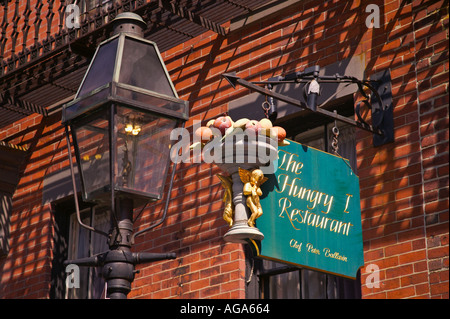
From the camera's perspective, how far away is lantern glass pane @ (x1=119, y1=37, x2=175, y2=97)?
5992mm

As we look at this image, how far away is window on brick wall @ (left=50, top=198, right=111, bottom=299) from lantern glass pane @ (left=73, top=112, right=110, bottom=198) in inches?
153

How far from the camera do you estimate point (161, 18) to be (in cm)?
888

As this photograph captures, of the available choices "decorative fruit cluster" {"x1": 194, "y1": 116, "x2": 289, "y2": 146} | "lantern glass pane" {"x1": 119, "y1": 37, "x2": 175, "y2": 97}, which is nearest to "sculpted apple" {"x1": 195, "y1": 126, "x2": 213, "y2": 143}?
"decorative fruit cluster" {"x1": 194, "y1": 116, "x2": 289, "y2": 146}

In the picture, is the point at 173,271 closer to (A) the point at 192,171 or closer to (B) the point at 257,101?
(A) the point at 192,171

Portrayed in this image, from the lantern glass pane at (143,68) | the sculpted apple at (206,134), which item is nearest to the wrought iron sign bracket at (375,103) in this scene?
the sculpted apple at (206,134)

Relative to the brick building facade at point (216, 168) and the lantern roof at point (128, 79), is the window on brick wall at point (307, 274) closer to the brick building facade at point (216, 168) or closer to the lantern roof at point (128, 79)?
the brick building facade at point (216, 168)

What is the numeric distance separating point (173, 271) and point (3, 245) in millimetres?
2755

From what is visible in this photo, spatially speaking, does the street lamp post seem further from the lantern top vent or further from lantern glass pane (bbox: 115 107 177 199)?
the lantern top vent

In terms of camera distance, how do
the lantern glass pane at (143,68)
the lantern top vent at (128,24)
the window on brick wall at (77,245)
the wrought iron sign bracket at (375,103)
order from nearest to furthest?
the lantern glass pane at (143,68) < the lantern top vent at (128,24) < the wrought iron sign bracket at (375,103) < the window on brick wall at (77,245)

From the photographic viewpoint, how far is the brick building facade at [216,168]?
23.1 feet

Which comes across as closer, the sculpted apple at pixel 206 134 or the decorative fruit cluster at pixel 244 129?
the decorative fruit cluster at pixel 244 129

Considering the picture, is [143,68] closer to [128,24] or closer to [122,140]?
[128,24]

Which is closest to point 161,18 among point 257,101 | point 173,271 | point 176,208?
point 257,101

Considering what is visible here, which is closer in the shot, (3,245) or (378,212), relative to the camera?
(378,212)
